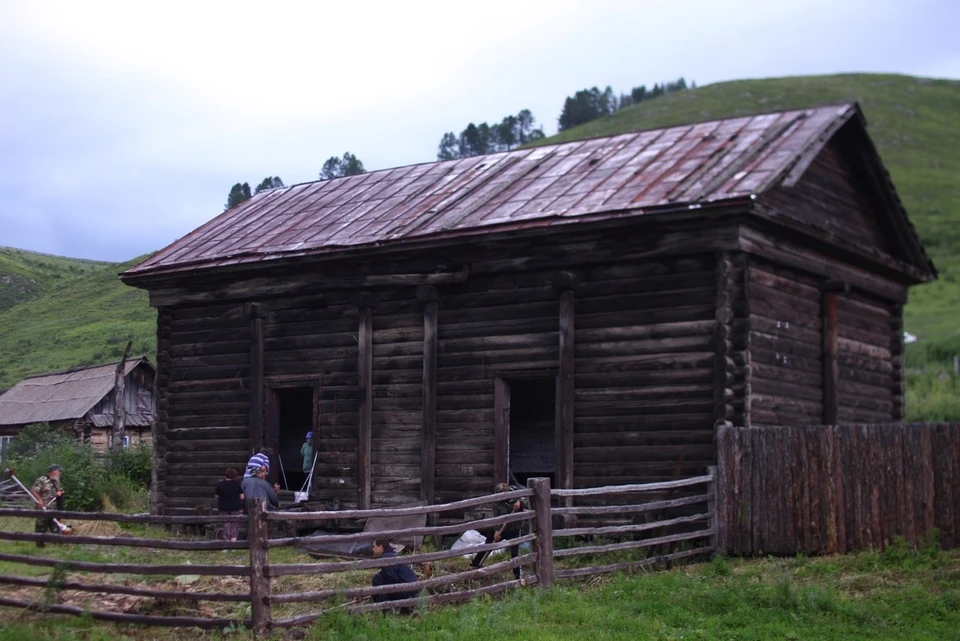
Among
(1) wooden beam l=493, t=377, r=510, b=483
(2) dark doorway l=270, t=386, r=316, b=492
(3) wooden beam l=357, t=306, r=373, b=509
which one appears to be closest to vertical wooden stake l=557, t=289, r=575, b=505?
(1) wooden beam l=493, t=377, r=510, b=483

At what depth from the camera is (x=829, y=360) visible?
16500 millimetres

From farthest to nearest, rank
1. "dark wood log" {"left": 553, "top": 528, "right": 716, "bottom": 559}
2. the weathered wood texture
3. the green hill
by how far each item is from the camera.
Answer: the green hill, the weathered wood texture, "dark wood log" {"left": 553, "top": 528, "right": 716, "bottom": 559}

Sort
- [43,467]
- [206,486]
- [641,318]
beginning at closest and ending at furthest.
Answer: [641,318], [206,486], [43,467]

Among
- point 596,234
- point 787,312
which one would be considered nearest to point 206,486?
point 596,234

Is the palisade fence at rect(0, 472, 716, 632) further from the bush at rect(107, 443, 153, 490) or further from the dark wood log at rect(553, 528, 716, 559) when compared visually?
the bush at rect(107, 443, 153, 490)

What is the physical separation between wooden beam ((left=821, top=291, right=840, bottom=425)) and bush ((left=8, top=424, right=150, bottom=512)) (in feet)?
43.2

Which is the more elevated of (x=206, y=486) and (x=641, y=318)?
(x=641, y=318)

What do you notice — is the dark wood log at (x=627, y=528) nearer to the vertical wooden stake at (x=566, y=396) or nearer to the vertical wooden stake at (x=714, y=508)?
the vertical wooden stake at (x=714, y=508)

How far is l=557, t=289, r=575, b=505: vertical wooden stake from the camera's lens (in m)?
15.5

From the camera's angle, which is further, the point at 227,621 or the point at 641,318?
the point at 641,318

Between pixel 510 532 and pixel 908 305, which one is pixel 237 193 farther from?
pixel 510 532

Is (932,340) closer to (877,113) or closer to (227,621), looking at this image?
(227,621)

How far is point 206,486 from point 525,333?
6576mm

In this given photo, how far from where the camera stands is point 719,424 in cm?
1428
